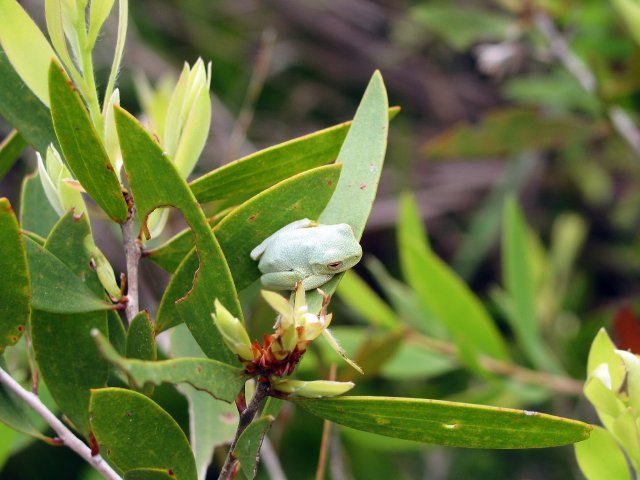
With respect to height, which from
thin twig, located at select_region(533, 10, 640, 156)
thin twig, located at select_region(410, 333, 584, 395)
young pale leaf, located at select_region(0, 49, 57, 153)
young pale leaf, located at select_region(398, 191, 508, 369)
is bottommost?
young pale leaf, located at select_region(0, 49, 57, 153)

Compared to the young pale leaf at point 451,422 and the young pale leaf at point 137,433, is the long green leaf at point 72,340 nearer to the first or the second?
the young pale leaf at point 137,433

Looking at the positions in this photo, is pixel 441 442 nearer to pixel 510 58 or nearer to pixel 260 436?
pixel 260 436

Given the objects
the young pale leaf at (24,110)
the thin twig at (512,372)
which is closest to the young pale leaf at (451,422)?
the young pale leaf at (24,110)

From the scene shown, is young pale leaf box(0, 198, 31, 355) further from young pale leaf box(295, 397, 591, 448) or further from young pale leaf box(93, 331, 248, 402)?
young pale leaf box(295, 397, 591, 448)

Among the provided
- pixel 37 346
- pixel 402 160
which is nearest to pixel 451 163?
pixel 402 160

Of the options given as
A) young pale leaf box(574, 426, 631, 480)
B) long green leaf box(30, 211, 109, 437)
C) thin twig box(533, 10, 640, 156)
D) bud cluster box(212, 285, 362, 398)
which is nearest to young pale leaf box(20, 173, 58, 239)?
long green leaf box(30, 211, 109, 437)
